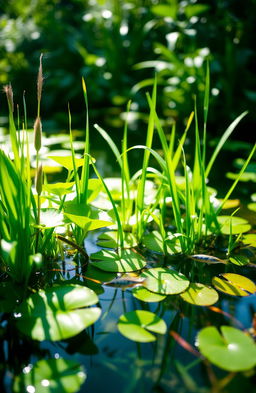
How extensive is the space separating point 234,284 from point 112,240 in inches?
13.3

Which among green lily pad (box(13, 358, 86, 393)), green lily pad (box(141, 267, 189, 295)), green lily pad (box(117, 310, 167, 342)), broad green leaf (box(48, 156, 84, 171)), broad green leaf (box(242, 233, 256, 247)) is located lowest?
broad green leaf (box(242, 233, 256, 247))

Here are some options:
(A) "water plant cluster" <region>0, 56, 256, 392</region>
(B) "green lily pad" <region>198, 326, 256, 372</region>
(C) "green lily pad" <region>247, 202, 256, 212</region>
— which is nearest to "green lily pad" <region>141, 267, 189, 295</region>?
(A) "water plant cluster" <region>0, 56, 256, 392</region>

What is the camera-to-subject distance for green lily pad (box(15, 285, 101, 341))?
58 centimetres

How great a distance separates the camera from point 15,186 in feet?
2.21

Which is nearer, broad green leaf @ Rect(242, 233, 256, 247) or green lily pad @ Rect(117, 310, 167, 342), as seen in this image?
green lily pad @ Rect(117, 310, 167, 342)

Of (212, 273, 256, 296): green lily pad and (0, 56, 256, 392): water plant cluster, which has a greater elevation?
(0, 56, 256, 392): water plant cluster

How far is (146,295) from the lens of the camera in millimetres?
700

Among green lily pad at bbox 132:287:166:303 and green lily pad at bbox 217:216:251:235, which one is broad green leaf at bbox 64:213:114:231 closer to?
green lily pad at bbox 132:287:166:303

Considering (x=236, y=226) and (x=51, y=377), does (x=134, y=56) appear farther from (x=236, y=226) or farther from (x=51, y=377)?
(x=51, y=377)

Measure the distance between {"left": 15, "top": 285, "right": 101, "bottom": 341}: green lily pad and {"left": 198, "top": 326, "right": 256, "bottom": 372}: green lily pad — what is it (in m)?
0.19

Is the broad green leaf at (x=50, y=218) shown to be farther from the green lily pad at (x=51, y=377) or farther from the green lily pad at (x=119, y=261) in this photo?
the green lily pad at (x=51, y=377)

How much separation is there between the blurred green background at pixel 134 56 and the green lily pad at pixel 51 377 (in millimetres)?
1573

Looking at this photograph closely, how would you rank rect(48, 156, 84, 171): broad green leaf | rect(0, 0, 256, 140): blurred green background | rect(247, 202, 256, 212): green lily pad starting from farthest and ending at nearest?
rect(0, 0, 256, 140): blurred green background, rect(247, 202, 256, 212): green lily pad, rect(48, 156, 84, 171): broad green leaf

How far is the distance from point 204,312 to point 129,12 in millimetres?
2482
